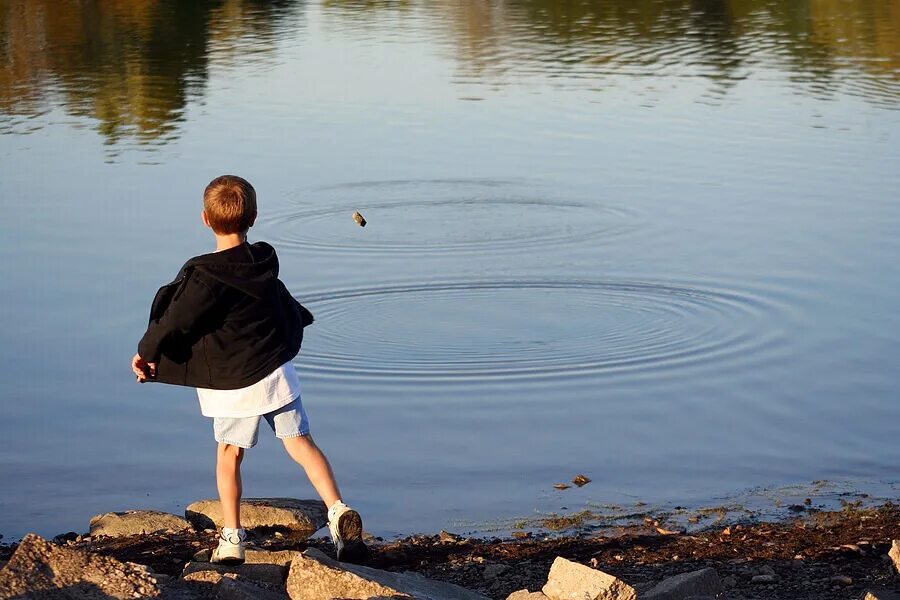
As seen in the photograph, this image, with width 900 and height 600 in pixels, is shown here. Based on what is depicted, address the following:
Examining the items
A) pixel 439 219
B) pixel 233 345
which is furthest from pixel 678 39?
pixel 233 345

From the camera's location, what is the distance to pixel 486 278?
12125 millimetres

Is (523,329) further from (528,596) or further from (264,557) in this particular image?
(528,596)

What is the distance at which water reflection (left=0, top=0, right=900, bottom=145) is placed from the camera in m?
25.5

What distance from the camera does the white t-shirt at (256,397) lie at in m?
5.89

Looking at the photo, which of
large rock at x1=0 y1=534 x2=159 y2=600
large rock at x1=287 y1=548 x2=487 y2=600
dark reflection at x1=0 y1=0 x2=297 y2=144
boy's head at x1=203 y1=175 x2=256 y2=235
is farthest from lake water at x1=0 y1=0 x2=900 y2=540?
large rock at x1=0 y1=534 x2=159 y2=600

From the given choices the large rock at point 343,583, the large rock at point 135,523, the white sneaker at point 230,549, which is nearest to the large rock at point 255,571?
the white sneaker at point 230,549

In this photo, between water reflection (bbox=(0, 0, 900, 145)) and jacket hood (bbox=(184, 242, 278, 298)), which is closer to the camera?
jacket hood (bbox=(184, 242, 278, 298))

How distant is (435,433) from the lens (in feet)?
28.5

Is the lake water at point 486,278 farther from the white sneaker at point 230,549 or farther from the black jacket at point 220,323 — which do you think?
the black jacket at point 220,323

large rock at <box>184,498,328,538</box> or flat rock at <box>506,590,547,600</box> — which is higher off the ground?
flat rock at <box>506,590,547,600</box>

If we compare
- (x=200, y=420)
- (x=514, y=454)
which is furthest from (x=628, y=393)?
(x=200, y=420)

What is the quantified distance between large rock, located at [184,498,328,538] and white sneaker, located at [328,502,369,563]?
0.93m

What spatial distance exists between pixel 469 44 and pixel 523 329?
898 inches

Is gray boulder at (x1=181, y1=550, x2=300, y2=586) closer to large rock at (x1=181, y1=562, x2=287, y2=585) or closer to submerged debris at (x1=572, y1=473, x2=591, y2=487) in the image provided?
large rock at (x1=181, y1=562, x2=287, y2=585)
